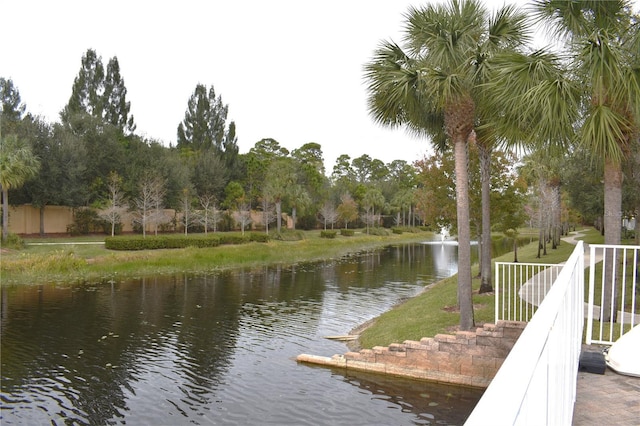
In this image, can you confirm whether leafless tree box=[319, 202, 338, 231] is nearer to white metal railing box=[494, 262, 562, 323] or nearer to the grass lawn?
the grass lawn

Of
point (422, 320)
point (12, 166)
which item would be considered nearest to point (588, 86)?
point (422, 320)

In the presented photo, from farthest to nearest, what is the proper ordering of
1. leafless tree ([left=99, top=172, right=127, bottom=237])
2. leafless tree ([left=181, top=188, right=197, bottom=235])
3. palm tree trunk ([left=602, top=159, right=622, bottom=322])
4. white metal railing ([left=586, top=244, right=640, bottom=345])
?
leafless tree ([left=181, top=188, right=197, bottom=235]) → leafless tree ([left=99, top=172, right=127, bottom=237]) → palm tree trunk ([left=602, top=159, right=622, bottom=322]) → white metal railing ([left=586, top=244, right=640, bottom=345])

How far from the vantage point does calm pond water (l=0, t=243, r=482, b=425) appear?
8.61 metres

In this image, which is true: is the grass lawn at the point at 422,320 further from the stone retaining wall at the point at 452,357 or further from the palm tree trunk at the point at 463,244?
the stone retaining wall at the point at 452,357

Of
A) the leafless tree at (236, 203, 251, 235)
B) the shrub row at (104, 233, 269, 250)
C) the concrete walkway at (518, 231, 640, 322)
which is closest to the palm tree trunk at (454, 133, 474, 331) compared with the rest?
the concrete walkway at (518, 231, 640, 322)

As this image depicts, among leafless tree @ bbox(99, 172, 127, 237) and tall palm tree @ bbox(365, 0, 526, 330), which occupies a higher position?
tall palm tree @ bbox(365, 0, 526, 330)

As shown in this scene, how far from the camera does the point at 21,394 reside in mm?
9477

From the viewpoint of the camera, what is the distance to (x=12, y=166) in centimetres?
2906

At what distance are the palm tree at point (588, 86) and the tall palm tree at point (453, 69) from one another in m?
1.01

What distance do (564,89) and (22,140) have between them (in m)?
33.7

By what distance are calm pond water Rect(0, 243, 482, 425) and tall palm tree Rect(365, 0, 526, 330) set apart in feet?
11.6

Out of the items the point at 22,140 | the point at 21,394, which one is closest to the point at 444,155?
the point at 21,394

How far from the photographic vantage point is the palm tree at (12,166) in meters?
28.9

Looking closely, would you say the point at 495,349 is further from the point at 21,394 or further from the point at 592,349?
the point at 21,394
